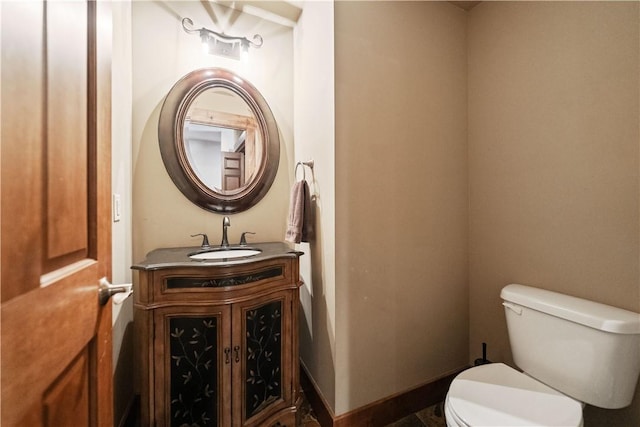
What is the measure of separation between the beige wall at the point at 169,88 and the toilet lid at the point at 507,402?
1.31 m

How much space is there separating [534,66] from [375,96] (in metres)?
0.83

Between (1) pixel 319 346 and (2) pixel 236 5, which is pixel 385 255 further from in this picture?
(2) pixel 236 5

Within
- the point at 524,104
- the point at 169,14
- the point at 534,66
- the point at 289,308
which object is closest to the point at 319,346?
the point at 289,308

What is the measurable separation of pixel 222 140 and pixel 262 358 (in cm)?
127

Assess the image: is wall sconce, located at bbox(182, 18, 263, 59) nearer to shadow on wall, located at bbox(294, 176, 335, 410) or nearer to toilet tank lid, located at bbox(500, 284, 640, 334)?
shadow on wall, located at bbox(294, 176, 335, 410)

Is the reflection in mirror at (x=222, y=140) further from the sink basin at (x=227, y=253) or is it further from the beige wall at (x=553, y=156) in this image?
the beige wall at (x=553, y=156)

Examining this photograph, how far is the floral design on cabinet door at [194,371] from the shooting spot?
1158 millimetres

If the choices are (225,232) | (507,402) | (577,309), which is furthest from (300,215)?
(577,309)

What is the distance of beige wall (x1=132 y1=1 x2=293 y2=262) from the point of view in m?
1.50

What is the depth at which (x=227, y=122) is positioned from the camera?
1.67 meters

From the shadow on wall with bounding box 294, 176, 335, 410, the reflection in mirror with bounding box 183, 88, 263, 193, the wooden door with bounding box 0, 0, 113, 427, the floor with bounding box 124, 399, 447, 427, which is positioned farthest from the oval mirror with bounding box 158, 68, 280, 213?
the floor with bounding box 124, 399, 447, 427

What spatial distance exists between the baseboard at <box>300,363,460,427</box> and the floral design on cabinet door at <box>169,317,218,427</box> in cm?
55

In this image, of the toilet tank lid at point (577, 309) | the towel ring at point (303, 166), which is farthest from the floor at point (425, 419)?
the towel ring at point (303, 166)

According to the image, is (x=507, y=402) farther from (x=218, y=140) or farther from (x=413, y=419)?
(x=218, y=140)
